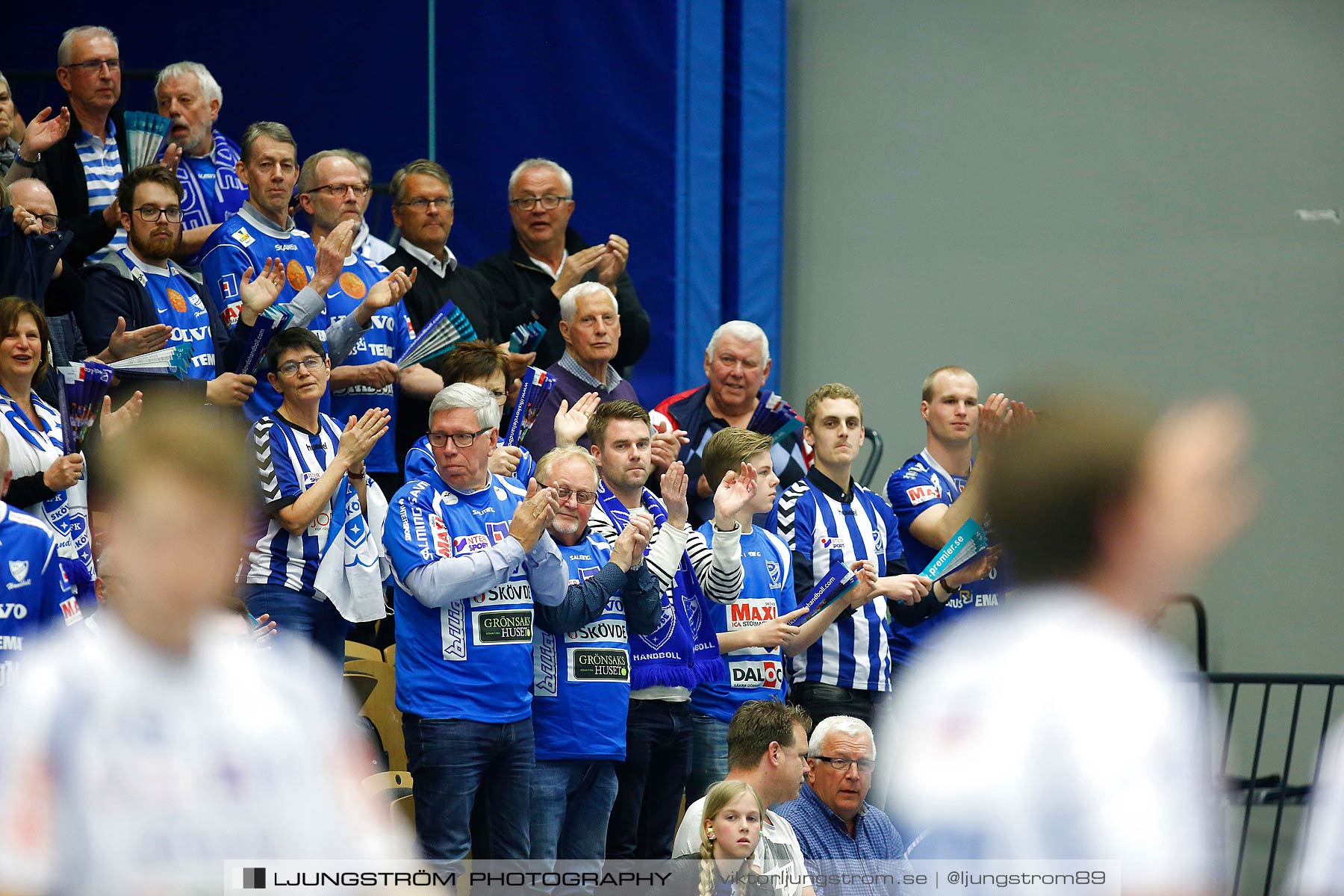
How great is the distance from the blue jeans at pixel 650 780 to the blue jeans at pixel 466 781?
558 millimetres

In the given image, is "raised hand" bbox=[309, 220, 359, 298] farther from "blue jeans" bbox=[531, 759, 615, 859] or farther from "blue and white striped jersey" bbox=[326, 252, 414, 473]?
"blue jeans" bbox=[531, 759, 615, 859]

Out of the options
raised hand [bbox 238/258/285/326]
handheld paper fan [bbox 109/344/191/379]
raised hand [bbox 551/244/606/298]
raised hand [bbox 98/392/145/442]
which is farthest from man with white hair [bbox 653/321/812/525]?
raised hand [bbox 98/392/145/442]

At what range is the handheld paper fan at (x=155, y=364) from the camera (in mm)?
6332

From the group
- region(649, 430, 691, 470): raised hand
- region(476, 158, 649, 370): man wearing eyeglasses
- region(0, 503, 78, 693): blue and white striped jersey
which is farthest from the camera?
region(476, 158, 649, 370): man wearing eyeglasses

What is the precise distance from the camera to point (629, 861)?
240 inches

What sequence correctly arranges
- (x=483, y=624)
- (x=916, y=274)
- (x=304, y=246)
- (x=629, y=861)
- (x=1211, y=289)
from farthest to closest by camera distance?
(x=916, y=274)
(x=1211, y=289)
(x=304, y=246)
(x=629, y=861)
(x=483, y=624)

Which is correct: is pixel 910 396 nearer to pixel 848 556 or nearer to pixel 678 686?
pixel 848 556

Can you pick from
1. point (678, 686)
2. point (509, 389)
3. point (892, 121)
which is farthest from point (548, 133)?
point (678, 686)

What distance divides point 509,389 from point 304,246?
4.05 ft

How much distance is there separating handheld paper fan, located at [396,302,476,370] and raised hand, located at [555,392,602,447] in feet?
1.99

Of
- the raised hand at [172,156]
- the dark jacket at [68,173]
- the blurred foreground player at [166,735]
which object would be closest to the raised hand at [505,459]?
the raised hand at [172,156]

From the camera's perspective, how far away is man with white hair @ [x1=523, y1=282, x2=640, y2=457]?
7.28 metres

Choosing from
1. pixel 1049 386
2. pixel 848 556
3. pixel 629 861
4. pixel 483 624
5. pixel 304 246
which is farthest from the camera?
pixel 304 246

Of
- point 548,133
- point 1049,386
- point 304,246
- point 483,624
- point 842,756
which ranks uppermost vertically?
point 548,133
